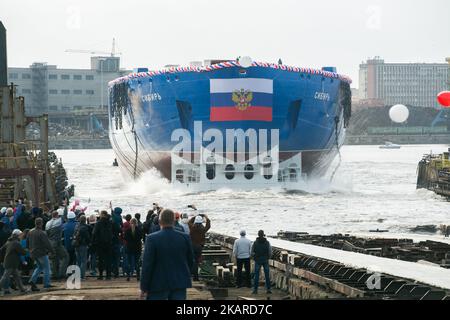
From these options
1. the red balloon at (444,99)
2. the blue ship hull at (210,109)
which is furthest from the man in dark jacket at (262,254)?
the blue ship hull at (210,109)

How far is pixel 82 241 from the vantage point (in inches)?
643

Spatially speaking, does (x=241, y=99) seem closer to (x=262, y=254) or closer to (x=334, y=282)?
(x=262, y=254)

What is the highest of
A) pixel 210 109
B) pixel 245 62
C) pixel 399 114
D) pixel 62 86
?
pixel 62 86

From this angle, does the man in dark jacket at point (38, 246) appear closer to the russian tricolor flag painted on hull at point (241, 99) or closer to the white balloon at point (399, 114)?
the russian tricolor flag painted on hull at point (241, 99)

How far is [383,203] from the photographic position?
4662 cm

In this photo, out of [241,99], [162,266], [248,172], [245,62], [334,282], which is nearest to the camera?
[162,266]

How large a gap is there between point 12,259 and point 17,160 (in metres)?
17.2

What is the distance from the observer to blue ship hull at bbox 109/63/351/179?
4525 centimetres

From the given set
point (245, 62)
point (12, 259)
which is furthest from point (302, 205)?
point (12, 259)

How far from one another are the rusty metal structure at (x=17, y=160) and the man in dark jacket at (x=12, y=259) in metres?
13.9

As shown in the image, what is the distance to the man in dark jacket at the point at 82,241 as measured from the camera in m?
16.3

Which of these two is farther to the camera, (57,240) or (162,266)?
(57,240)

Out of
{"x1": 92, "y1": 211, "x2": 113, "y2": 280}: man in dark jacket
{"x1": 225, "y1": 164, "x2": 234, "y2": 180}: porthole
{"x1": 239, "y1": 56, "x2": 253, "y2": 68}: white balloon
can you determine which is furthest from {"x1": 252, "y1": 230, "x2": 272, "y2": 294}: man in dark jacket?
{"x1": 225, "y1": 164, "x2": 234, "y2": 180}: porthole

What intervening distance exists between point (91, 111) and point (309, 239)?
153 m
